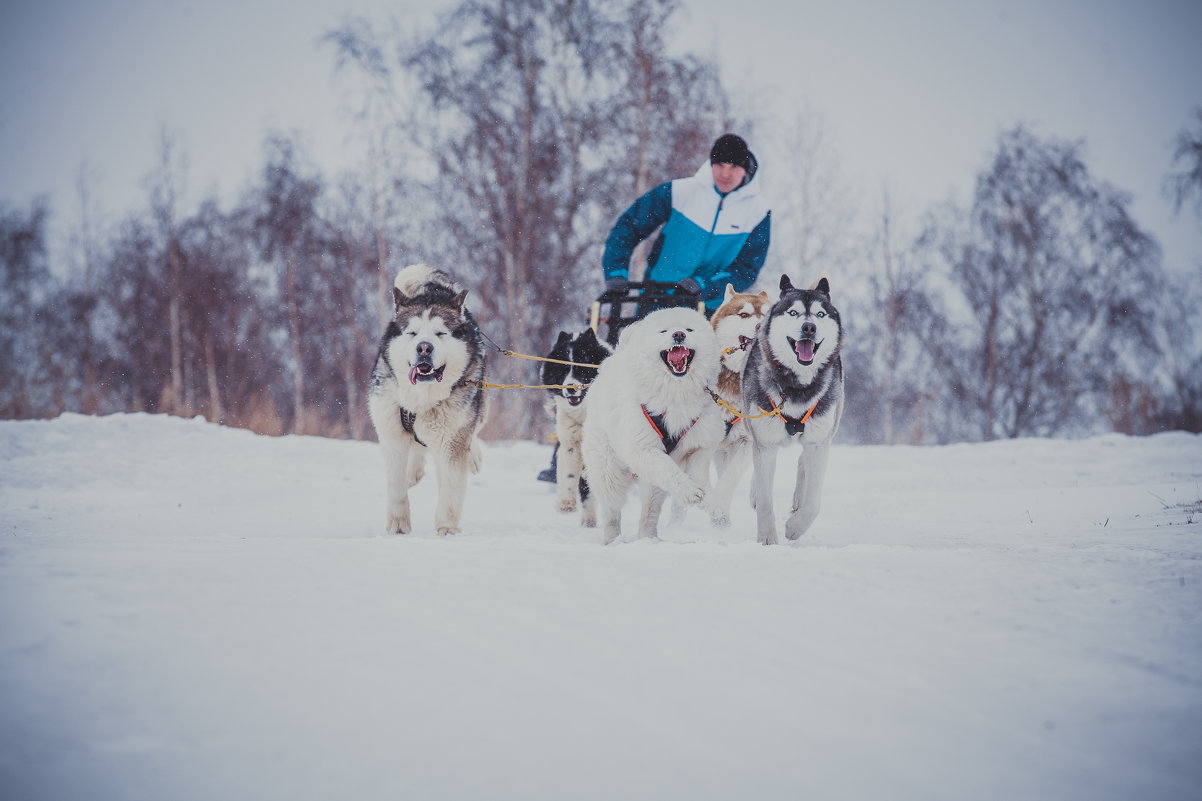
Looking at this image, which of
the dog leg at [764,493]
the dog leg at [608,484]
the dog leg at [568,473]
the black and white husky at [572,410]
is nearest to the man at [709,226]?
the black and white husky at [572,410]

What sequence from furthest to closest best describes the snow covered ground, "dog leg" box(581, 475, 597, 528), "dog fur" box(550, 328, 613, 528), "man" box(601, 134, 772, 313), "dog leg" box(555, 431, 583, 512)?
"dog leg" box(555, 431, 583, 512) < "dog fur" box(550, 328, 613, 528) < "dog leg" box(581, 475, 597, 528) < "man" box(601, 134, 772, 313) < the snow covered ground

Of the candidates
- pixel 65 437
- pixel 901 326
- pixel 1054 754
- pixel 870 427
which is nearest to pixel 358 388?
pixel 65 437

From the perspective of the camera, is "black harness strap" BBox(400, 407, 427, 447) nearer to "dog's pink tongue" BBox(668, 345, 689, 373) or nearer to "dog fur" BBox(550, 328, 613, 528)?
"dog fur" BBox(550, 328, 613, 528)

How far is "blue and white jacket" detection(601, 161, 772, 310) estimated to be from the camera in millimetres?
4363

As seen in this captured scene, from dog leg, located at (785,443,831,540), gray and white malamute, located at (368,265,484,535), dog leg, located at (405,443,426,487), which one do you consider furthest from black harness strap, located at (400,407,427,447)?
dog leg, located at (785,443,831,540)

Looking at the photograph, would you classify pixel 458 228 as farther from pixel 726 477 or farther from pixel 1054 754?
pixel 1054 754

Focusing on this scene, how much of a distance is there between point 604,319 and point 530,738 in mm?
3650

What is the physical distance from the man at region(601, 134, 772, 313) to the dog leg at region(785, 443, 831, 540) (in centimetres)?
126

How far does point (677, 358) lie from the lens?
3270mm

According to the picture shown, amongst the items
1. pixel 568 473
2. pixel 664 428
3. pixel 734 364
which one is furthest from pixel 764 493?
pixel 568 473

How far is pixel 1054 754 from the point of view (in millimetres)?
1190

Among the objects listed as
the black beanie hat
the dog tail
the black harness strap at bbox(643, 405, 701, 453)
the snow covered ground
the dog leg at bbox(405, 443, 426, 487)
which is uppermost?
the black beanie hat

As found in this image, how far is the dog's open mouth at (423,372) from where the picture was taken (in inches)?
143

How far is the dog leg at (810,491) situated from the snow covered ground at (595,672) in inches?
35.0
